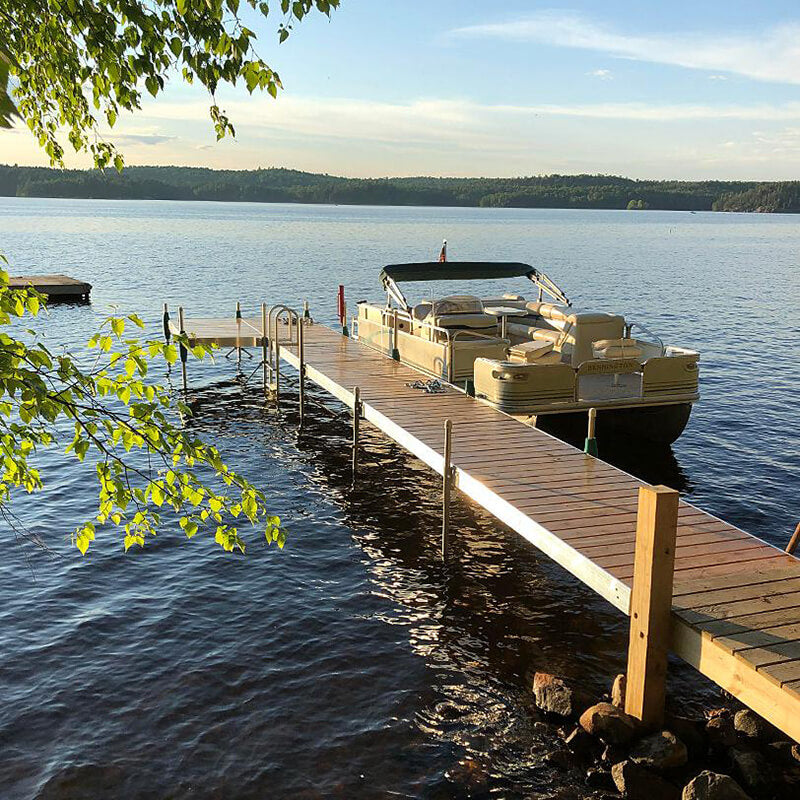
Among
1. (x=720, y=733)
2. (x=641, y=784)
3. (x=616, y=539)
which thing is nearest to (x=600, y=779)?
(x=641, y=784)

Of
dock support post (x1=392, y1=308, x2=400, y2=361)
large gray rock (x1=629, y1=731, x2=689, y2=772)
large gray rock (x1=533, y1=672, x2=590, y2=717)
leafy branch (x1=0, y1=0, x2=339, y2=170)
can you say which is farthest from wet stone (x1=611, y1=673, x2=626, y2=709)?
dock support post (x1=392, y1=308, x2=400, y2=361)

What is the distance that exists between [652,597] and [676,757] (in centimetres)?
142

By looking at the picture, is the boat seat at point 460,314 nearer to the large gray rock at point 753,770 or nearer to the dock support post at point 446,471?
the dock support post at point 446,471

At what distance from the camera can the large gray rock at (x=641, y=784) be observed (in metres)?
6.66

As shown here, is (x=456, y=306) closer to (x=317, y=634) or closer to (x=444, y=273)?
(x=444, y=273)

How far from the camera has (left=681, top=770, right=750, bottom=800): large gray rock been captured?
6316mm

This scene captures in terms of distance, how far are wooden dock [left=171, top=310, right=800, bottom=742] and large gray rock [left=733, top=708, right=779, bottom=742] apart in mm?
1211

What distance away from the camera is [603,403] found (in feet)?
46.9

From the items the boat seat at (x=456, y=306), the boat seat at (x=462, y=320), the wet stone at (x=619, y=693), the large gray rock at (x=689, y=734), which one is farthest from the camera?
the boat seat at (x=456, y=306)

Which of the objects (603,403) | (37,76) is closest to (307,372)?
(603,403)

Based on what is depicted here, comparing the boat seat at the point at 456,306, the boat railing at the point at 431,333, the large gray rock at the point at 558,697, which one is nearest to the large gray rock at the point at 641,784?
the large gray rock at the point at 558,697

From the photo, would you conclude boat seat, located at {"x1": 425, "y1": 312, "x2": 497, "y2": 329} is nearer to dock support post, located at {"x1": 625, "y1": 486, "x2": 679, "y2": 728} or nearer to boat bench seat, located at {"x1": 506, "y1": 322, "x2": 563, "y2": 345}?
boat bench seat, located at {"x1": 506, "y1": 322, "x2": 563, "y2": 345}

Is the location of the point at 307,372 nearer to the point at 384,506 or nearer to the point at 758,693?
the point at 384,506

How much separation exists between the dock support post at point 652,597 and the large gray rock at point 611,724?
0.13 m
